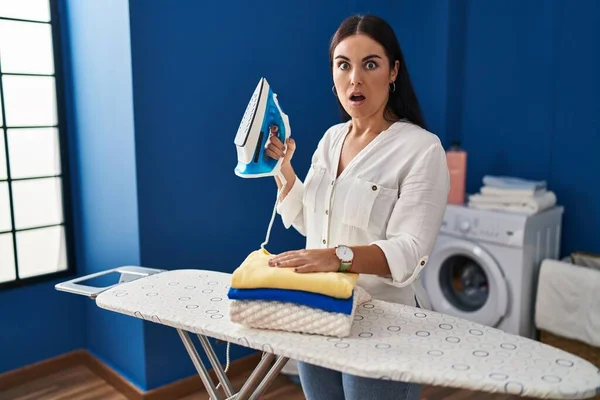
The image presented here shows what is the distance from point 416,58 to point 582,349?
1.68m

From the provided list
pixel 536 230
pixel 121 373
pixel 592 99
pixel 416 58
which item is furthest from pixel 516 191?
pixel 121 373

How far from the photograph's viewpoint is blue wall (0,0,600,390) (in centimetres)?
208

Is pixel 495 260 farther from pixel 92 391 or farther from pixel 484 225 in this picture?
pixel 92 391

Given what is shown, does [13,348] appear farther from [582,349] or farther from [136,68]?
[582,349]

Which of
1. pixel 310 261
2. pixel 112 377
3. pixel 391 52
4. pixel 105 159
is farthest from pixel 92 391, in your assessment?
pixel 391 52

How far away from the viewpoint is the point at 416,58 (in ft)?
10.1

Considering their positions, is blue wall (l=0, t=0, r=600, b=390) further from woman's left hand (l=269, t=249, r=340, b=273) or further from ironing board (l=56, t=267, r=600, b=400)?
woman's left hand (l=269, t=249, r=340, b=273)

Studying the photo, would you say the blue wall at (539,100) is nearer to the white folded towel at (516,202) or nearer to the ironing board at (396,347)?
the white folded towel at (516,202)

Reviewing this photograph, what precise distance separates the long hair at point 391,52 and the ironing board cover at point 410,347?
0.47 metres

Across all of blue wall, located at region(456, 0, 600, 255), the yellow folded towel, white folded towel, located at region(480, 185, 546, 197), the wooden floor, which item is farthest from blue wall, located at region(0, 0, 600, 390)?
the yellow folded towel

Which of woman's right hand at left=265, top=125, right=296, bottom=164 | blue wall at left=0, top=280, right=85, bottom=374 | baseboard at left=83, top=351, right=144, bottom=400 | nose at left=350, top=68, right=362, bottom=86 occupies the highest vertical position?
nose at left=350, top=68, right=362, bottom=86

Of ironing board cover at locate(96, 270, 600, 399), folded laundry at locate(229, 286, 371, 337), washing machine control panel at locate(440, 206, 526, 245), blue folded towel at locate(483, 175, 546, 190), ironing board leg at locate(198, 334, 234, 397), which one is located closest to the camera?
ironing board cover at locate(96, 270, 600, 399)

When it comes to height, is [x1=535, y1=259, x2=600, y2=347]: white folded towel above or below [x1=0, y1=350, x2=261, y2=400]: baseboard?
above

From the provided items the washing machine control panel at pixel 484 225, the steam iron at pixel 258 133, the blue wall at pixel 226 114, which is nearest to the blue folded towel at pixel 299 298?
the steam iron at pixel 258 133
